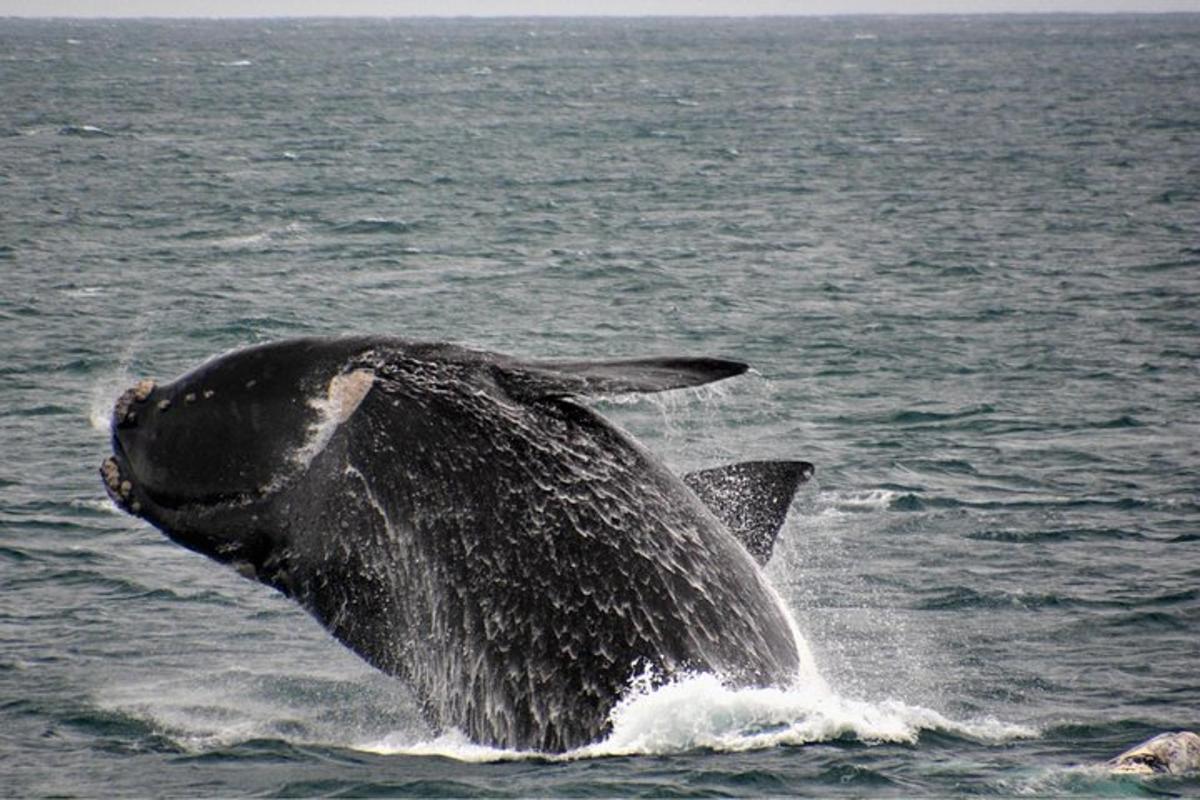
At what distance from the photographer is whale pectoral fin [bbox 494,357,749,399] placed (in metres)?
9.62

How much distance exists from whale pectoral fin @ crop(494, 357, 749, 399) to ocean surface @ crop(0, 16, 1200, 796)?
1858 mm

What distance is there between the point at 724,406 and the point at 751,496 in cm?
1555

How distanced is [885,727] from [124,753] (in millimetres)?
5328

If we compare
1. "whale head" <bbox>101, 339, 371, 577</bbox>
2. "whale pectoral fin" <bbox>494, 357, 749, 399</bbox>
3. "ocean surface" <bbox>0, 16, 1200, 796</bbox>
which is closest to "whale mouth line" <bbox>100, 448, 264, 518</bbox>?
"whale head" <bbox>101, 339, 371, 577</bbox>

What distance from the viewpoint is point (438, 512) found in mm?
10242

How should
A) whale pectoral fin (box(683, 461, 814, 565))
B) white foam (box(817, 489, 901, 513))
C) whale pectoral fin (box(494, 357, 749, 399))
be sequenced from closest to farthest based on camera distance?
whale pectoral fin (box(494, 357, 749, 399)) → whale pectoral fin (box(683, 461, 814, 565)) → white foam (box(817, 489, 901, 513))

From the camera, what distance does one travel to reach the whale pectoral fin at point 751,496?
1139 cm

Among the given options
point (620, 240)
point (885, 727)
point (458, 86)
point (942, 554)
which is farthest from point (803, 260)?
point (458, 86)

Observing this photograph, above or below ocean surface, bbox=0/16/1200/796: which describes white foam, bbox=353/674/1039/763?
above

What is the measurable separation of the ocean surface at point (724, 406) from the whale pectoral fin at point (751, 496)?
1.07 m

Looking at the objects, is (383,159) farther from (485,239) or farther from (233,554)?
(233,554)

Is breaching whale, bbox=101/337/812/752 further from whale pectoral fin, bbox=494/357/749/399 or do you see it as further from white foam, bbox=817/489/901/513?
white foam, bbox=817/489/901/513

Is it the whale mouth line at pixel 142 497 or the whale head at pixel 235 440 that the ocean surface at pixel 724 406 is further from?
the whale head at pixel 235 440

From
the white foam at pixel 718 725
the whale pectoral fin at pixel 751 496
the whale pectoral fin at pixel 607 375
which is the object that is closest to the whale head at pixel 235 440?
the whale pectoral fin at pixel 607 375
